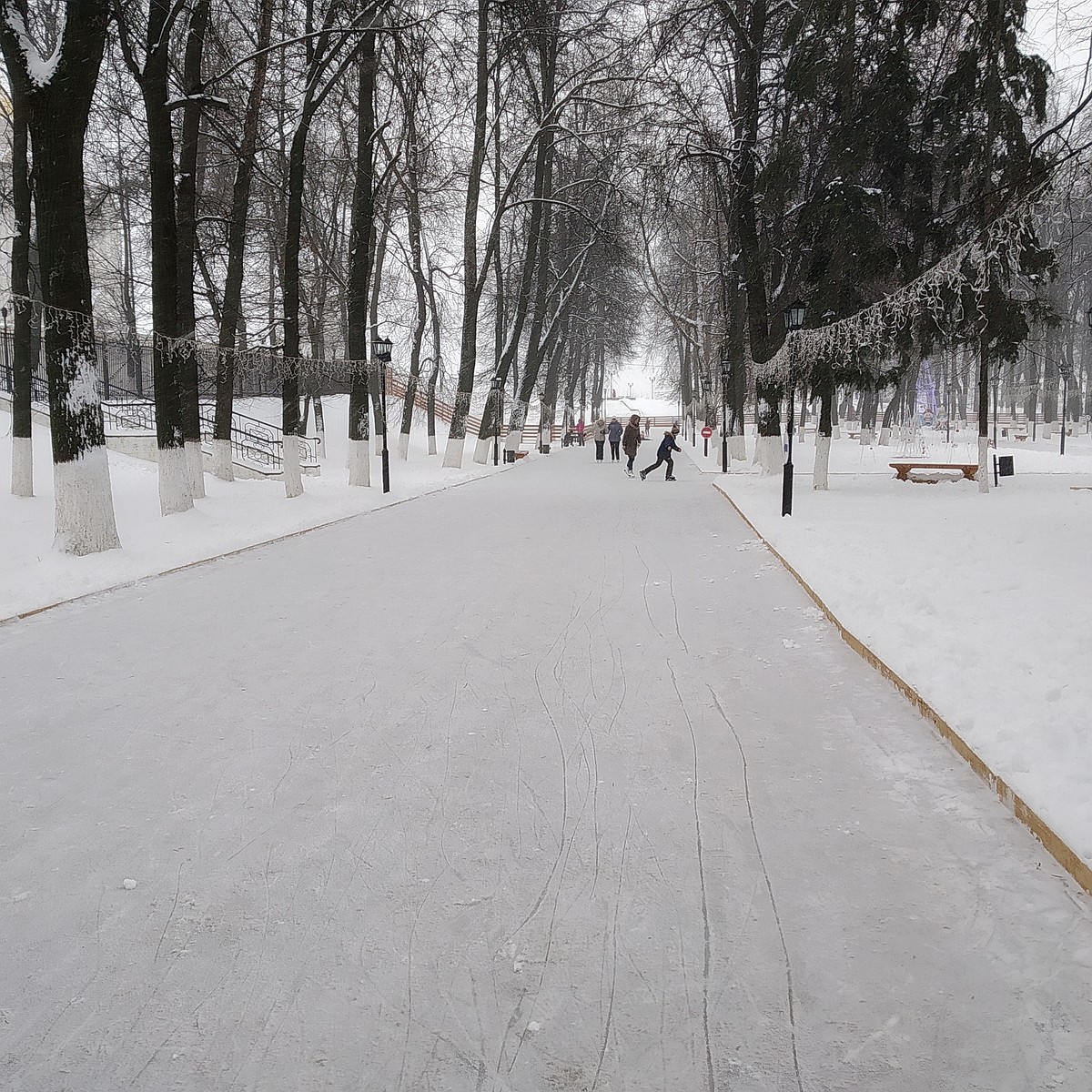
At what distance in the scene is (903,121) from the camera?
53.7 feet

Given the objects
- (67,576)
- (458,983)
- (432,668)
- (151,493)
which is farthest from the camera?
(151,493)

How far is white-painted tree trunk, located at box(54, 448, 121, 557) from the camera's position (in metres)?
10.4

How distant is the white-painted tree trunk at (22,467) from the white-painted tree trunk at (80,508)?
24.1 feet

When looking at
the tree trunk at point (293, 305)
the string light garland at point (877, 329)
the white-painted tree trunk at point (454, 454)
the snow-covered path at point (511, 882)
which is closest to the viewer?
the snow-covered path at point (511, 882)

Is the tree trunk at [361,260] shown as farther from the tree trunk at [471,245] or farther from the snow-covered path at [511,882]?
the snow-covered path at [511,882]

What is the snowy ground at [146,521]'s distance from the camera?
921cm

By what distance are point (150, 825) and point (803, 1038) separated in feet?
8.20

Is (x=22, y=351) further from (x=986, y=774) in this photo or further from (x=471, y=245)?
(x=986, y=774)

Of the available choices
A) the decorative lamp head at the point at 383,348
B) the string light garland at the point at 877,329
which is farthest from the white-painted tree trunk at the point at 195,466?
the string light garland at the point at 877,329

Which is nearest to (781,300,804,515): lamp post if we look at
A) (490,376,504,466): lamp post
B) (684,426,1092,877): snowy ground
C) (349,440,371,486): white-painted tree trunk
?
(684,426,1092,877): snowy ground

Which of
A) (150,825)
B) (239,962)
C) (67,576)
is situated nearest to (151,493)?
(67,576)

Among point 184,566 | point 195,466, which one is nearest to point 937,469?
point 195,466

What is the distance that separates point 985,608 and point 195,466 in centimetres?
1394

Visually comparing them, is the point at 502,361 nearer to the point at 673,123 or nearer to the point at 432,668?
the point at 673,123
